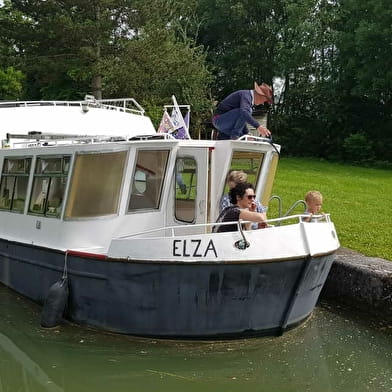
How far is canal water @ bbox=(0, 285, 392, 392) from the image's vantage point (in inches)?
228

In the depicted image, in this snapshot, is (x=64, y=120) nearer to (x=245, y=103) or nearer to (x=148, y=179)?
(x=148, y=179)

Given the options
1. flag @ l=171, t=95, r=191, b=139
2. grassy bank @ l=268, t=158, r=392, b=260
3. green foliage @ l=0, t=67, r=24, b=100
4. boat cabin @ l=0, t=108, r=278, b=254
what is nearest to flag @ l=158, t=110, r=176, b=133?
flag @ l=171, t=95, r=191, b=139

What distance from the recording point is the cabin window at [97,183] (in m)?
7.01

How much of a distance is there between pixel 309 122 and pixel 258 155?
25.2 metres

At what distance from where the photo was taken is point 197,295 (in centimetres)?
632

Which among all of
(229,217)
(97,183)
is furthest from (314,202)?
(97,183)

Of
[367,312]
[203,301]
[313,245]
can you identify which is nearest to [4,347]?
[203,301]

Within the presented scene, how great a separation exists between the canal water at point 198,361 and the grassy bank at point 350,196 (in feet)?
7.81

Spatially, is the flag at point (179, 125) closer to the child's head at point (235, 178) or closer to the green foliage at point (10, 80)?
the child's head at point (235, 178)

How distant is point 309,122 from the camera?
1256 inches

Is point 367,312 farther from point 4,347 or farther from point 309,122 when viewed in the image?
point 309,122

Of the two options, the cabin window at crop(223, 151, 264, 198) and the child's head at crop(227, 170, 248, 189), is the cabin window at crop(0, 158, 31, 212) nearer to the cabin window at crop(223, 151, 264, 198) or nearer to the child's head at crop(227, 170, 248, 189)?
the cabin window at crop(223, 151, 264, 198)

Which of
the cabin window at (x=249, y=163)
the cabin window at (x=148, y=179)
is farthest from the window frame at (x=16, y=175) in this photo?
the cabin window at (x=249, y=163)

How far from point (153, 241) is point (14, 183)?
316cm
